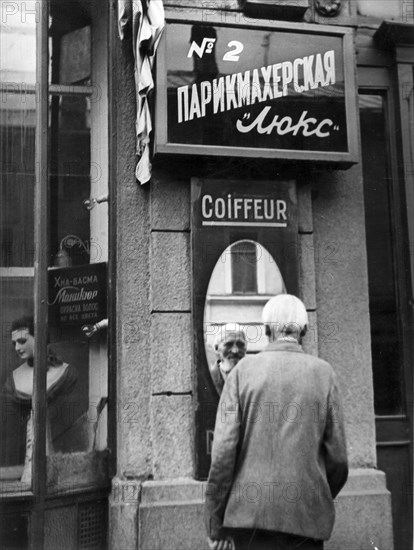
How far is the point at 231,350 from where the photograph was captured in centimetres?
562

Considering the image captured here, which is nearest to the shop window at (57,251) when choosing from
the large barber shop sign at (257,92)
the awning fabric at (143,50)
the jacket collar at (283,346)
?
the awning fabric at (143,50)

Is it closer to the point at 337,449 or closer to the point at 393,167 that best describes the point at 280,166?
the point at 393,167

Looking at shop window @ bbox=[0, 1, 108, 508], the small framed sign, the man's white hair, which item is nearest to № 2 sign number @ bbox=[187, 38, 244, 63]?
shop window @ bbox=[0, 1, 108, 508]

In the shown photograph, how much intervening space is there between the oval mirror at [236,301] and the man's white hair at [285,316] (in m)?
1.85

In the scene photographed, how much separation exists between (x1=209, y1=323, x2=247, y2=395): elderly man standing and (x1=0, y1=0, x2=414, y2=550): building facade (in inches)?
3.0

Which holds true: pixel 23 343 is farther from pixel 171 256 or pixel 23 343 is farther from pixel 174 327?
pixel 171 256

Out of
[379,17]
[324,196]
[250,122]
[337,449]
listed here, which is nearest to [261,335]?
[324,196]

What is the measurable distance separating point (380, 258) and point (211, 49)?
237cm

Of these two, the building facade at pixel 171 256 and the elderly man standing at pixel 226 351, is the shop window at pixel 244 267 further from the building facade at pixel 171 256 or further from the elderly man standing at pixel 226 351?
the elderly man standing at pixel 226 351

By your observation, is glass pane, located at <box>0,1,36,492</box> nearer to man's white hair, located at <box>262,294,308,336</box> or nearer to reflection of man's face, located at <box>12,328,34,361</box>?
reflection of man's face, located at <box>12,328,34,361</box>

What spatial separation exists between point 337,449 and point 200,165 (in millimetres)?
2879

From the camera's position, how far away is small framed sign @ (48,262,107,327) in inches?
223

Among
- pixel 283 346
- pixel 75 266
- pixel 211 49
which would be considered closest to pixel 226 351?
pixel 75 266

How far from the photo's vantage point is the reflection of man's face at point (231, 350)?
559 centimetres
